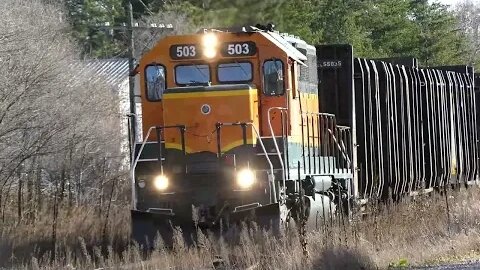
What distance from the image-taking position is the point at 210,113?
46.0 ft

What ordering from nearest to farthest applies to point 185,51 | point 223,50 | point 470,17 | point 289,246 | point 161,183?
point 289,246 < point 161,183 < point 223,50 < point 185,51 < point 470,17

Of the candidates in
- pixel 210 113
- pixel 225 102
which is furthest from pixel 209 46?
pixel 210 113

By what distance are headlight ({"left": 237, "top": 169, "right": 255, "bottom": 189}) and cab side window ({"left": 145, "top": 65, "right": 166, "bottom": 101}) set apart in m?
1.78

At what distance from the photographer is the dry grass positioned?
1179cm

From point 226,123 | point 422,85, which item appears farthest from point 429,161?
point 226,123

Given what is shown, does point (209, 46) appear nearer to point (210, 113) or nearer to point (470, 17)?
point (210, 113)

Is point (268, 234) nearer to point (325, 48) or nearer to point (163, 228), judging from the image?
point (163, 228)

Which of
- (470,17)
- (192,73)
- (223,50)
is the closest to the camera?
(223,50)

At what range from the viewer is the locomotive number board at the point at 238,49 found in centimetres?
1398

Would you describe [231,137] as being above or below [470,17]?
below

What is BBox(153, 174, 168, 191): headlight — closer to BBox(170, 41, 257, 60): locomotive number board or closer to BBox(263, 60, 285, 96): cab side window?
BBox(170, 41, 257, 60): locomotive number board

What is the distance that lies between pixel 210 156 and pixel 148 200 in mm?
1073

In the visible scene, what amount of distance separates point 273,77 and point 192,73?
3.99 ft

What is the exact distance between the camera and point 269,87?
46.1ft
